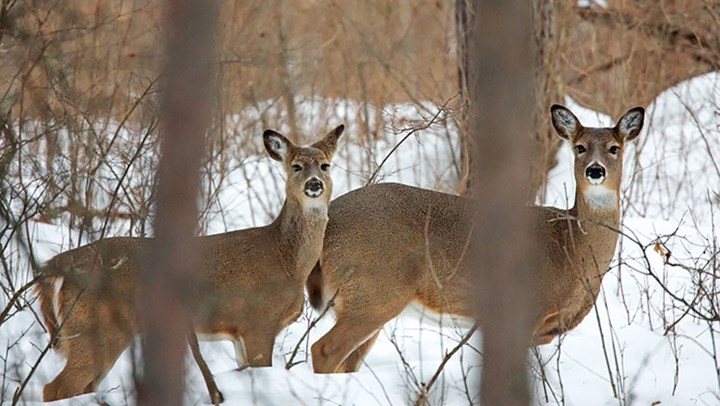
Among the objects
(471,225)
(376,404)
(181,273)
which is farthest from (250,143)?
(181,273)

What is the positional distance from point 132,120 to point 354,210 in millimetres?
3867

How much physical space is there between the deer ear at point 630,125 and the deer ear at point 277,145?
2.08 metres

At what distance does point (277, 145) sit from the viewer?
26.8 ft

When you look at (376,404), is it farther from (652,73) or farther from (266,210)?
(652,73)

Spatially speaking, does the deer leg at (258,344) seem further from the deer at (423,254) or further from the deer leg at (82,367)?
the deer leg at (82,367)

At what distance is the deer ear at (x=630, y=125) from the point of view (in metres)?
7.97

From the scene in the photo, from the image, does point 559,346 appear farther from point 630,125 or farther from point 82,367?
point 82,367

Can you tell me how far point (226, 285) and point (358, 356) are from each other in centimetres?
98

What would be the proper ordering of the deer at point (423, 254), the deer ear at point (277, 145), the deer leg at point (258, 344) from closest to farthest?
the deer leg at point (258, 344) < the deer at point (423, 254) < the deer ear at point (277, 145)

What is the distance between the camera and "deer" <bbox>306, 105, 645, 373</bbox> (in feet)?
25.2

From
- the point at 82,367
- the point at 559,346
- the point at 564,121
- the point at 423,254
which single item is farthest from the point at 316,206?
the point at 559,346

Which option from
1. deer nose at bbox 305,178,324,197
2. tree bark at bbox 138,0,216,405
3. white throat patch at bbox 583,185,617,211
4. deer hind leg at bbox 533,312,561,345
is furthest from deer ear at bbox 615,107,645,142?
tree bark at bbox 138,0,216,405

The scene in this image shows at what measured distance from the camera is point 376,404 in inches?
238

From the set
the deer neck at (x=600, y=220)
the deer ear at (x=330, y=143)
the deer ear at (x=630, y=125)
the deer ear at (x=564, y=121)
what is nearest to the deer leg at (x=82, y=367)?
the deer ear at (x=330, y=143)
